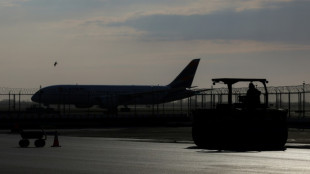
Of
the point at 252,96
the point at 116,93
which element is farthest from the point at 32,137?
the point at 116,93

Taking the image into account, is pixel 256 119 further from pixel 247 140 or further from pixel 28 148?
pixel 28 148

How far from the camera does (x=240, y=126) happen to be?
2944cm

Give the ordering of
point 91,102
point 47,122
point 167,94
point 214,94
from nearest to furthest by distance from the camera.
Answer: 1. point 47,122
2. point 214,94
3. point 91,102
4. point 167,94

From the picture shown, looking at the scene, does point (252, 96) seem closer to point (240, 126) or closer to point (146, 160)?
point (240, 126)

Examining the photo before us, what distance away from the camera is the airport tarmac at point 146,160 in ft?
67.7

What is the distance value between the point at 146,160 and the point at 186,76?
88092 millimetres

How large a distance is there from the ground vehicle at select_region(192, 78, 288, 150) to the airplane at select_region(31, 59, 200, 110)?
56903mm

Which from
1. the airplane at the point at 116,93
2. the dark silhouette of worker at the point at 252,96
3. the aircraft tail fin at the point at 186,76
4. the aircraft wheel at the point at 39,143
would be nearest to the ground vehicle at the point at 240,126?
the dark silhouette of worker at the point at 252,96

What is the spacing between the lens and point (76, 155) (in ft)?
85.9

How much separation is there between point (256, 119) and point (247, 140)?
105 cm

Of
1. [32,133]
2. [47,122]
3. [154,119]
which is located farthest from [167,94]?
[32,133]

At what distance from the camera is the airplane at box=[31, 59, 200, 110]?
92.6 meters

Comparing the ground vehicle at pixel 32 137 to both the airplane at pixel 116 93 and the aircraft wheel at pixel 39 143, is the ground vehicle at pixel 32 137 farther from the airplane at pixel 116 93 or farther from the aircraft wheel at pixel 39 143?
the airplane at pixel 116 93

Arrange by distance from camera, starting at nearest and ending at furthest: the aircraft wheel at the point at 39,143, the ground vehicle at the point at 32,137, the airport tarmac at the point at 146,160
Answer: the airport tarmac at the point at 146,160 → the ground vehicle at the point at 32,137 → the aircraft wheel at the point at 39,143
